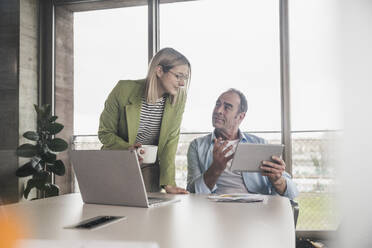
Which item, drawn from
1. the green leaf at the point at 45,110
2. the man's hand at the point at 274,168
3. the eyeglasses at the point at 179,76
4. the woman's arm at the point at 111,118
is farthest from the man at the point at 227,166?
the green leaf at the point at 45,110

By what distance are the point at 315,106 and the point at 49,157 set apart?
235 cm

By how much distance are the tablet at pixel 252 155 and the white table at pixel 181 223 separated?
1.22ft

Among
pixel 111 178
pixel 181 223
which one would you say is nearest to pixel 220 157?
pixel 111 178

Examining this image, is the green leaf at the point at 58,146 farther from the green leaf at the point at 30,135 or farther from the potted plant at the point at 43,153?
the green leaf at the point at 30,135

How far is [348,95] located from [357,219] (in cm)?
99

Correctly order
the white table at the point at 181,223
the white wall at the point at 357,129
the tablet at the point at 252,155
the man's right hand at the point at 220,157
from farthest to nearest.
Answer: the white wall at the point at 357,129, the man's right hand at the point at 220,157, the tablet at the point at 252,155, the white table at the point at 181,223

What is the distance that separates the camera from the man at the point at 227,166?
2205mm

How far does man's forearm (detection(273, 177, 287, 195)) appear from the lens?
2146 millimetres

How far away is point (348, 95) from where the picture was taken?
341 cm

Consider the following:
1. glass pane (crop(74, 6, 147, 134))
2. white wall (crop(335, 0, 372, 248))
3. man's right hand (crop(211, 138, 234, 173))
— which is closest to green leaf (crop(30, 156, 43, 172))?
glass pane (crop(74, 6, 147, 134))

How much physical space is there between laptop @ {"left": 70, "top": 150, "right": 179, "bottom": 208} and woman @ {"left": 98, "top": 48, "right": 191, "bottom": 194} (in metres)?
0.74

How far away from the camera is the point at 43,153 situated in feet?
12.3

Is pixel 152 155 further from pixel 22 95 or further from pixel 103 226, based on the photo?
pixel 22 95

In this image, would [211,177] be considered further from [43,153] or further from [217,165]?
[43,153]
